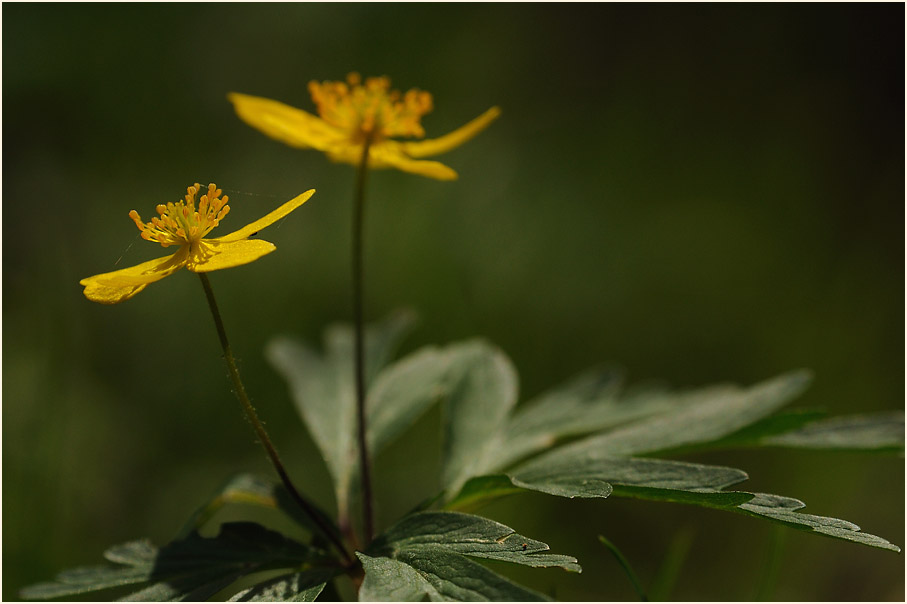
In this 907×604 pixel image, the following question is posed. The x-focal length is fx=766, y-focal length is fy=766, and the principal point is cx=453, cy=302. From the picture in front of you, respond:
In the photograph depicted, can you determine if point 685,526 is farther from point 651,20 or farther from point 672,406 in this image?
point 651,20

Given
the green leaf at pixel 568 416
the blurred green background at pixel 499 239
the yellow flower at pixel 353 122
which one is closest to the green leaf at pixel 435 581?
the green leaf at pixel 568 416

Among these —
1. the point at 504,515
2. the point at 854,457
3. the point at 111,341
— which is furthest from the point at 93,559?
the point at 854,457

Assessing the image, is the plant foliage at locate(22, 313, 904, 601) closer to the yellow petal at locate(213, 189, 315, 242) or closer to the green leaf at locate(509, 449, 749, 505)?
the green leaf at locate(509, 449, 749, 505)

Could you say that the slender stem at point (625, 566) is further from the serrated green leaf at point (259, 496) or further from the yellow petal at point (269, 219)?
the yellow petal at point (269, 219)

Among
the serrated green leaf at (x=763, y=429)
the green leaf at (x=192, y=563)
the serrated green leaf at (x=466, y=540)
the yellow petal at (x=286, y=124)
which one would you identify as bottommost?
the green leaf at (x=192, y=563)

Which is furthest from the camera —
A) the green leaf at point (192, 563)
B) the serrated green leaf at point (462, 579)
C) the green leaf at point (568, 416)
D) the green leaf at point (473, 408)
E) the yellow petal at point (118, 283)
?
the green leaf at point (568, 416)

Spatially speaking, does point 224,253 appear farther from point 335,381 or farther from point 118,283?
point 335,381

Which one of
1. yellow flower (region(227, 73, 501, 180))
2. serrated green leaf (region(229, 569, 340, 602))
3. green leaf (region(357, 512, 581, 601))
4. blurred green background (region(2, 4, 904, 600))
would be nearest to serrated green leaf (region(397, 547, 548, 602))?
green leaf (region(357, 512, 581, 601))
